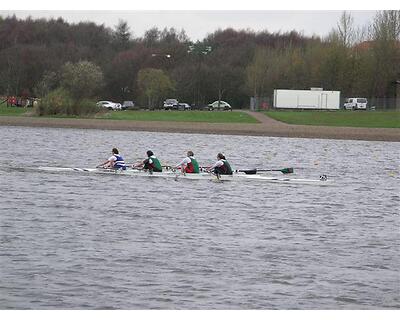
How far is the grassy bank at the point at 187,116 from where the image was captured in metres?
77.8

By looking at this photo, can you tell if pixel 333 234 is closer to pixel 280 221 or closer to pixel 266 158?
pixel 280 221

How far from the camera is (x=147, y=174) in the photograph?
3462 cm

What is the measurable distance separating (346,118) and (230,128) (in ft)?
39.8

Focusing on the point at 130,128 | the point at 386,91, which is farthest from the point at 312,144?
the point at 386,91

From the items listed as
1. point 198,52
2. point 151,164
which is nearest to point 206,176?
point 151,164

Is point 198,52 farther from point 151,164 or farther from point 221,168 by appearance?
point 221,168

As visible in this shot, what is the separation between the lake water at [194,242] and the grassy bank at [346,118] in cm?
3355

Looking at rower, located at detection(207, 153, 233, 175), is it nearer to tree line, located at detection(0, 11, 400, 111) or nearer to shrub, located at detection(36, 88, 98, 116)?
shrub, located at detection(36, 88, 98, 116)

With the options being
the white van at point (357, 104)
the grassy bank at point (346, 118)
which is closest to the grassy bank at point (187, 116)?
the grassy bank at point (346, 118)

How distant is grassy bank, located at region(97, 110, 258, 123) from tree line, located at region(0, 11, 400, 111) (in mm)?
4050

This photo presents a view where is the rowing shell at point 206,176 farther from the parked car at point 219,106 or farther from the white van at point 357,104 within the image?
the parked car at point 219,106

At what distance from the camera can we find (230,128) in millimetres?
72375

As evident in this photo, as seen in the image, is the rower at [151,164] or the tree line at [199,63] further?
the tree line at [199,63]

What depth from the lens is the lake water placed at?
1703 centimetres
